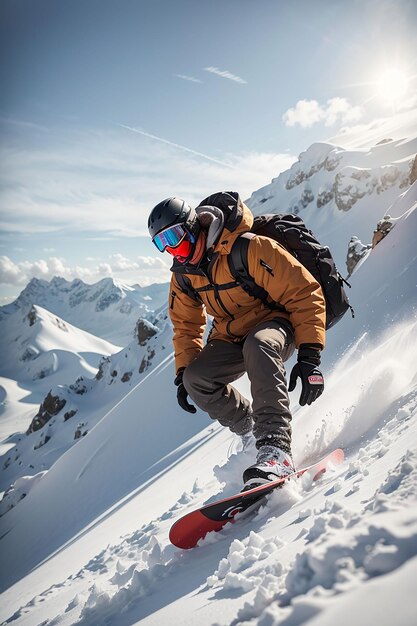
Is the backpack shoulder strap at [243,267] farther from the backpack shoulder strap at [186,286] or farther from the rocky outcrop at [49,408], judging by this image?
the rocky outcrop at [49,408]

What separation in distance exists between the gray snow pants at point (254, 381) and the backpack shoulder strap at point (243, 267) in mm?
303

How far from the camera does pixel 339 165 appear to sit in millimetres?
63375

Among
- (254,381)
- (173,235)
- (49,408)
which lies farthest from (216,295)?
(49,408)

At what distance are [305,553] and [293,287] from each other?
7.43 feet

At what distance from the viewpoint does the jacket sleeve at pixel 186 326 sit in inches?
162

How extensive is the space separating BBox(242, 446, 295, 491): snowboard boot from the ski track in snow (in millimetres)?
113

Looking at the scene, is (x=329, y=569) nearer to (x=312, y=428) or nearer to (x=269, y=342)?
(x=269, y=342)

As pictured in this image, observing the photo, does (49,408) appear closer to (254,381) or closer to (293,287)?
(254,381)

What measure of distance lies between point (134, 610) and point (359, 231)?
51358mm

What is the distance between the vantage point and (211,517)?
2.40 metres

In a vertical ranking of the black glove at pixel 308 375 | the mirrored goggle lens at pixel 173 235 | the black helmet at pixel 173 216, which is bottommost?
the black glove at pixel 308 375

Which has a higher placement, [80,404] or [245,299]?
[80,404]

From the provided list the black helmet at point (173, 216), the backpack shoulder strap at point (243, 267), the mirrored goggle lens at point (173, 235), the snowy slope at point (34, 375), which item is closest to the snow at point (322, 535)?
the backpack shoulder strap at point (243, 267)

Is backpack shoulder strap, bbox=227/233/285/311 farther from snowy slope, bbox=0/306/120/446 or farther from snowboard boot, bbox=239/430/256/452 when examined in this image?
snowy slope, bbox=0/306/120/446
